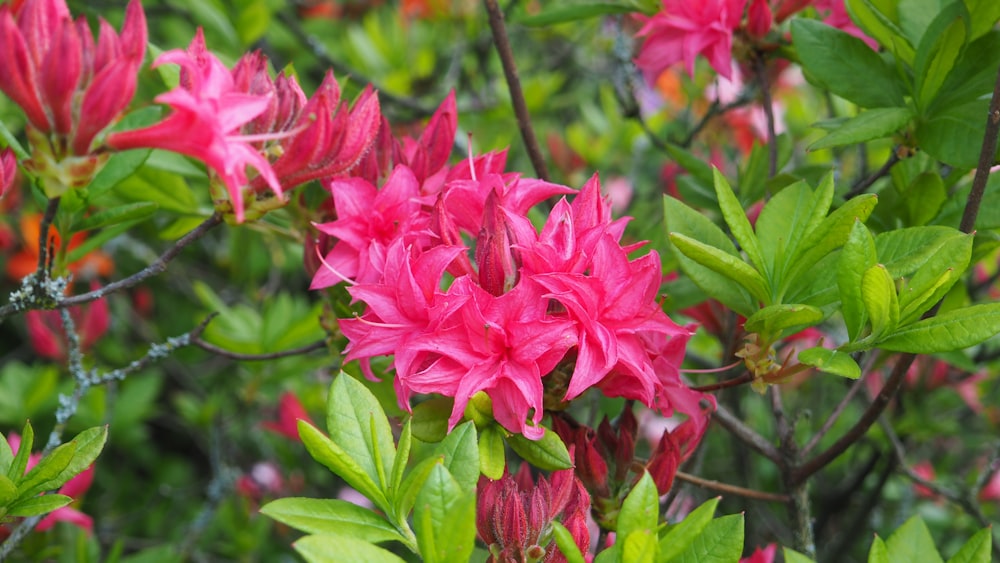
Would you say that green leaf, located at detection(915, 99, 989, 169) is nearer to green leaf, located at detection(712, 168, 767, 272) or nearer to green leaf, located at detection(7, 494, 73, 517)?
green leaf, located at detection(712, 168, 767, 272)

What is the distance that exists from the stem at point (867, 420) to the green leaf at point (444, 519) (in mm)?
733

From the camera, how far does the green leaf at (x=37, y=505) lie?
3.92 feet

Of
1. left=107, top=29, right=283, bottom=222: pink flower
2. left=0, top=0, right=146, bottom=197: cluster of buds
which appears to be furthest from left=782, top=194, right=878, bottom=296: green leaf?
left=0, top=0, right=146, bottom=197: cluster of buds

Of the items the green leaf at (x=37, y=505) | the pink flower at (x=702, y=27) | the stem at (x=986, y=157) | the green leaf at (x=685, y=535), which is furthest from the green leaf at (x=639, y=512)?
the pink flower at (x=702, y=27)

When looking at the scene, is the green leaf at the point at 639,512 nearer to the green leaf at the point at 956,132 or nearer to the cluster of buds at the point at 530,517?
the cluster of buds at the point at 530,517

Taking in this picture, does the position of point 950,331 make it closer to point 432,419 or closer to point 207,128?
point 432,419

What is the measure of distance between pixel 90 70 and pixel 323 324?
0.75 metres

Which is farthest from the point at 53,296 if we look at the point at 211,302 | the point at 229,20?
the point at 229,20

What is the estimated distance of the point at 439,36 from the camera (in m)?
4.13

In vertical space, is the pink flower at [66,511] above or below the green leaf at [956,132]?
below

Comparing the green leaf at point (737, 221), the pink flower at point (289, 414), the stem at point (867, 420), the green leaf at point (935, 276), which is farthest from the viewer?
the pink flower at point (289, 414)

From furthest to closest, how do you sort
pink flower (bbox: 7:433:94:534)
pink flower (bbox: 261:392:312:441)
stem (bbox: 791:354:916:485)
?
pink flower (bbox: 261:392:312:441) < pink flower (bbox: 7:433:94:534) < stem (bbox: 791:354:916:485)

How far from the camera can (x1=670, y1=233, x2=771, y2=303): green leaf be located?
1145 millimetres

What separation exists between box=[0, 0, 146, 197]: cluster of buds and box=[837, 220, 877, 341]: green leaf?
889mm
